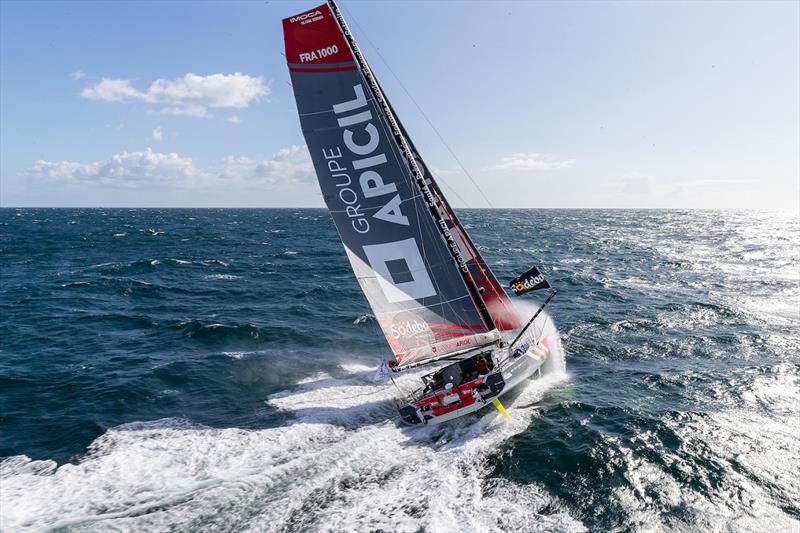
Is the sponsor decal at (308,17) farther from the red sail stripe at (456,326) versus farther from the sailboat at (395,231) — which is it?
the red sail stripe at (456,326)

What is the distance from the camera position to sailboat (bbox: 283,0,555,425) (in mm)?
15031

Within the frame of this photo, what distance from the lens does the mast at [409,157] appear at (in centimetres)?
1513

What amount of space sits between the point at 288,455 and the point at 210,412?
4.96 meters

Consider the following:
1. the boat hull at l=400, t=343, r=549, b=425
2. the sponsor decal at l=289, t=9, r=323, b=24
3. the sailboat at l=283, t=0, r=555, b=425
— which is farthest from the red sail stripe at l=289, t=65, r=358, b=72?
the boat hull at l=400, t=343, r=549, b=425

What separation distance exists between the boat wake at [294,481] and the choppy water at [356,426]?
6 cm

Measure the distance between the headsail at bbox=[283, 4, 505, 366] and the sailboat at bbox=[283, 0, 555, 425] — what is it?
0.11 ft

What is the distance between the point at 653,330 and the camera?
82.1ft

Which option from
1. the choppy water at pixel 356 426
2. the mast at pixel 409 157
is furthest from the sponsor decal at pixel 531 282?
the choppy water at pixel 356 426

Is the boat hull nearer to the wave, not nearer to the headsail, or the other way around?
the wave

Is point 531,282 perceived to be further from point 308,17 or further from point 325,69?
point 308,17

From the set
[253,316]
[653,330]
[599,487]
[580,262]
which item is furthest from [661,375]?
[580,262]

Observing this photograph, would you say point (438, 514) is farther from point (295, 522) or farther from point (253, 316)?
point (253, 316)

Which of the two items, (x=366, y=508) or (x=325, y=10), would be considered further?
(x=325, y=10)

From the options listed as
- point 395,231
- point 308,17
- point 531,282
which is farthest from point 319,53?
point 531,282
